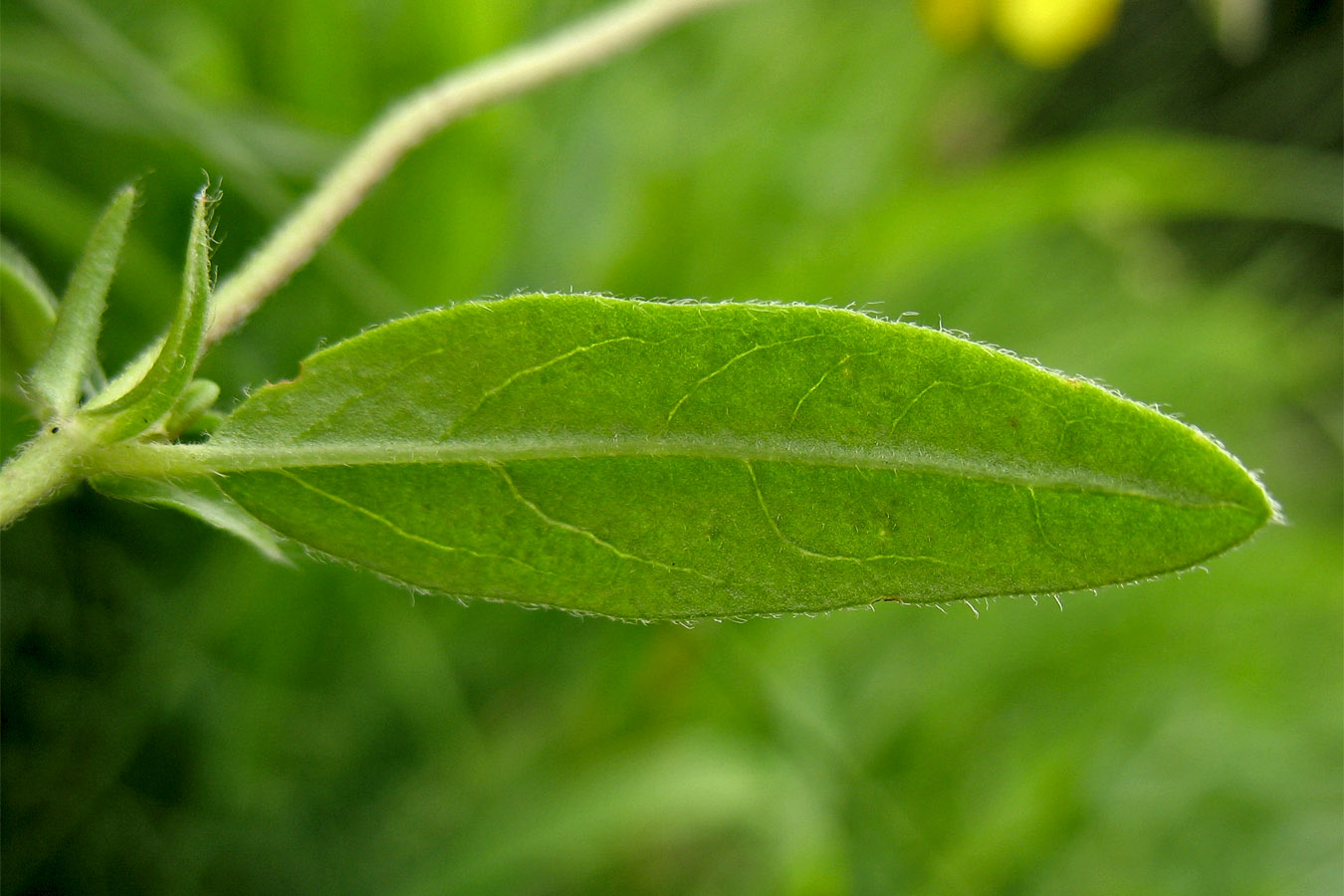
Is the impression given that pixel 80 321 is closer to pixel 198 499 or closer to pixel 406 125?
pixel 198 499

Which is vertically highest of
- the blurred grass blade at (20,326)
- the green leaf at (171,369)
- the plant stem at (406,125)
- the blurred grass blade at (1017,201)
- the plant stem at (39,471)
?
the blurred grass blade at (1017,201)

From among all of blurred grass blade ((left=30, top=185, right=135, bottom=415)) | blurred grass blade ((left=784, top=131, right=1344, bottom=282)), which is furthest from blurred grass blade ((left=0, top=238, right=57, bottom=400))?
blurred grass blade ((left=784, top=131, right=1344, bottom=282))

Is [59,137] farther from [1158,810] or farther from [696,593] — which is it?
[1158,810]

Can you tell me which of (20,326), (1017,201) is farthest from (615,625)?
(20,326)

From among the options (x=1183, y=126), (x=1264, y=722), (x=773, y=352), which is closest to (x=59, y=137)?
(x=773, y=352)

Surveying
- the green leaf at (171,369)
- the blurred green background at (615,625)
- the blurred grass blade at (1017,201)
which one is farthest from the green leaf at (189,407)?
the blurred grass blade at (1017,201)

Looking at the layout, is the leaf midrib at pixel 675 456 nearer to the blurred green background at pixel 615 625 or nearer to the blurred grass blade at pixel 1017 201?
the blurred green background at pixel 615 625
